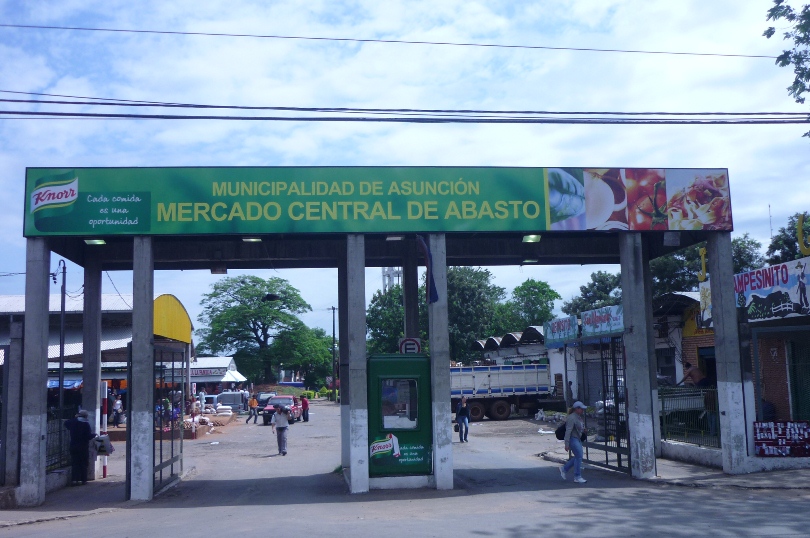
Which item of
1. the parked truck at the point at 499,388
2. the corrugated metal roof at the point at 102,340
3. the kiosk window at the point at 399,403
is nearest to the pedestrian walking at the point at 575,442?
the kiosk window at the point at 399,403

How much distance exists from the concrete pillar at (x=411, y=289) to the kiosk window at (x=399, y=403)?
288 cm

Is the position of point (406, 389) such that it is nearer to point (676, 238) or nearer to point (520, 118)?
point (520, 118)

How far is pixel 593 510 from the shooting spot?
12422 millimetres

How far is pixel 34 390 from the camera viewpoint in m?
14.6

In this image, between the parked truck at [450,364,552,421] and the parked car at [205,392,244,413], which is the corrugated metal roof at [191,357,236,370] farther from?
the parked truck at [450,364,552,421]

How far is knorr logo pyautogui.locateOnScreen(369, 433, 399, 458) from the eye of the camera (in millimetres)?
15398

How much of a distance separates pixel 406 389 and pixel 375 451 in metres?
1.43

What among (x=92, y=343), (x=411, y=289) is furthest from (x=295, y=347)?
(x=411, y=289)

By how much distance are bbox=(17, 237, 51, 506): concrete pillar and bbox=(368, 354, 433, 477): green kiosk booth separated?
21.3ft

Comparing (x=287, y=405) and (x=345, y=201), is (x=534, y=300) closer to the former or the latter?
(x=287, y=405)

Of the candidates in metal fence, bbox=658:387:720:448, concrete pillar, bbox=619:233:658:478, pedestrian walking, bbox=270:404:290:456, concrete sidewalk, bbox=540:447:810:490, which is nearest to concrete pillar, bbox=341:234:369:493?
concrete pillar, bbox=619:233:658:478

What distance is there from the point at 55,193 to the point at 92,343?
4.74 meters

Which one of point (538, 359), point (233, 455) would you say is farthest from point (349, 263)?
point (538, 359)

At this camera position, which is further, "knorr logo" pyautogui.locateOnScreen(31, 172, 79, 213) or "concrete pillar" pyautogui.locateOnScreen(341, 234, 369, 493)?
"knorr logo" pyautogui.locateOnScreen(31, 172, 79, 213)
